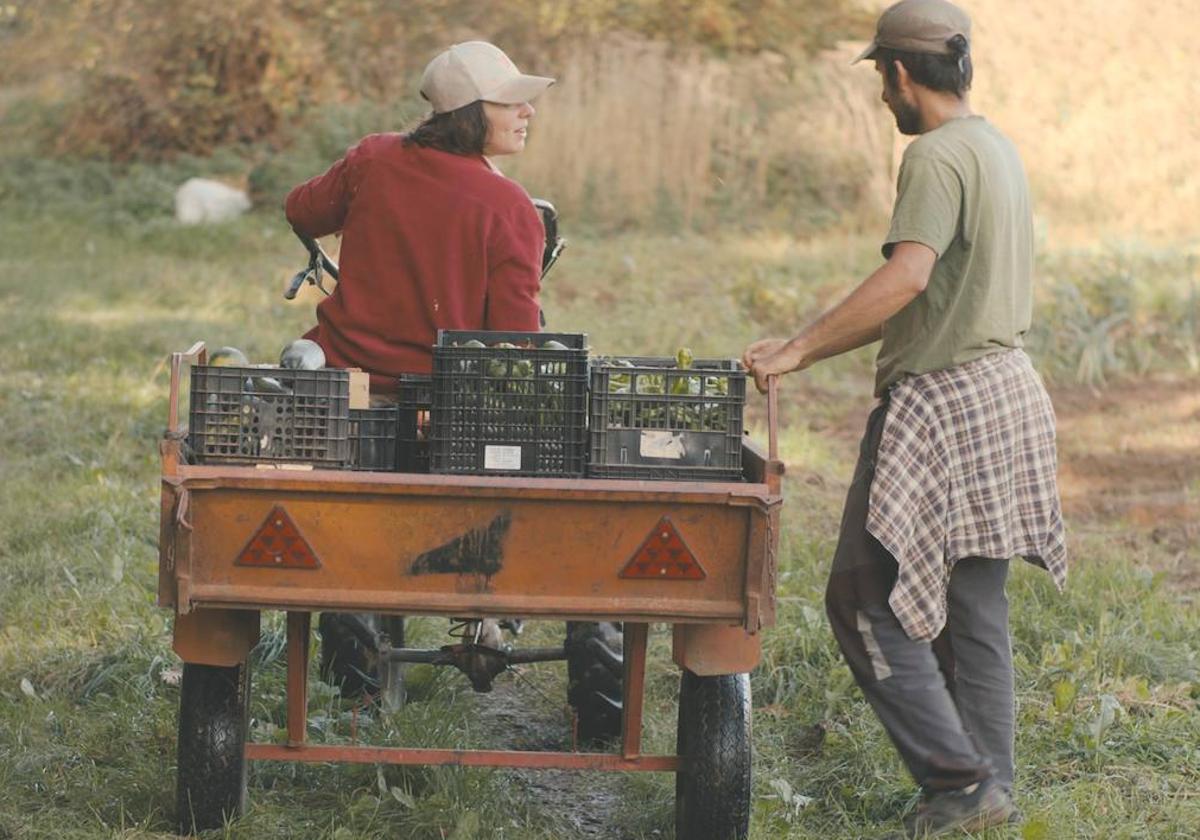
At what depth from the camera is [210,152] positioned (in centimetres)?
1914

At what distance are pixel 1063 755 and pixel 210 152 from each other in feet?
50.7

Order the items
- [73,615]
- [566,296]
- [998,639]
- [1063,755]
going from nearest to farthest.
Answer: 1. [998,639]
2. [1063,755]
3. [73,615]
4. [566,296]

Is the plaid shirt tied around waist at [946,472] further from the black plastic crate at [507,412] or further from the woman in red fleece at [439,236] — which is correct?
the woman in red fleece at [439,236]

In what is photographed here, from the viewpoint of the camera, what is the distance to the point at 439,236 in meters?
4.80

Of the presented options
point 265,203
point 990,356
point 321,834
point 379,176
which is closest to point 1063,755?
point 990,356

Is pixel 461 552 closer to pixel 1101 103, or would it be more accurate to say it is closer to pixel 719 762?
pixel 719 762

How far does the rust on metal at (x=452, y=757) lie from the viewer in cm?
432

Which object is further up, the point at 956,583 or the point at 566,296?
the point at 566,296

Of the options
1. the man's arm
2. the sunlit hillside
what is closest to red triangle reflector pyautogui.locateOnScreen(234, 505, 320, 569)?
the man's arm

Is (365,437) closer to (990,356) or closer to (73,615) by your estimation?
(990,356)

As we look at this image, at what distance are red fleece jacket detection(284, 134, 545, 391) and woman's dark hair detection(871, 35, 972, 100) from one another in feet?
3.51

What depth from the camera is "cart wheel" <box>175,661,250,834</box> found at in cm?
436

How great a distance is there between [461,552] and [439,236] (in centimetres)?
112

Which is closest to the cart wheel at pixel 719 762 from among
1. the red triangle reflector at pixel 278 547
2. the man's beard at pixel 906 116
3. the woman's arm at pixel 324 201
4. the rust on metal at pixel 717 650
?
the rust on metal at pixel 717 650
